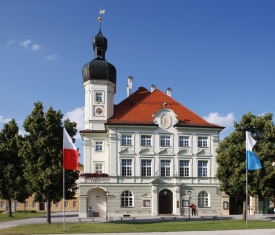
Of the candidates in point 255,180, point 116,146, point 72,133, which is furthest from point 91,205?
point 255,180

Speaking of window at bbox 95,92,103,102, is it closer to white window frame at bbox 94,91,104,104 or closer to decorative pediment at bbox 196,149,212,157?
white window frame at bbox 94,91,104,104

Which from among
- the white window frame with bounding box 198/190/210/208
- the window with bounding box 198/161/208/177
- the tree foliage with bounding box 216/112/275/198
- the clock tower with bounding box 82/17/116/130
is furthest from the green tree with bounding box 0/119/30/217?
the tree foliage with bounding box 216/112/275/198

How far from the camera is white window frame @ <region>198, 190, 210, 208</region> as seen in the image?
47.7 meters

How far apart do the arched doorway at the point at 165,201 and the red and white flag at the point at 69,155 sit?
64.3 ft

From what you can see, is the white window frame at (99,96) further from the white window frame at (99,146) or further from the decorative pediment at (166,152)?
the decorative pediment at (166,152)

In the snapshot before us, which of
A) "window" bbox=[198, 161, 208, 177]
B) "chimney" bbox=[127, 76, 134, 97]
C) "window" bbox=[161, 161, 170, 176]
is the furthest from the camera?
"chimney" bbox=[127, 76, 134, 97]

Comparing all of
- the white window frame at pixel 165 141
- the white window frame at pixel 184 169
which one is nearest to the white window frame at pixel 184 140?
the white window frame at pixel 165 141

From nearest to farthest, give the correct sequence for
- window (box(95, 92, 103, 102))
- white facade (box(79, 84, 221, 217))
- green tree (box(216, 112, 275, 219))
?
green tree (box(216, 112, 275, 219)) < white facade (box(79, 84, 221, 217)) < window (box(95, 92, 103, 102))

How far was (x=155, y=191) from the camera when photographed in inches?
1828

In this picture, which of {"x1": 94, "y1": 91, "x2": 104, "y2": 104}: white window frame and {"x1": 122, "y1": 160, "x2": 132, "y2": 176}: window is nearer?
{"x1": 122, "y1": 160, "x2": 132, "y2": 176}: window

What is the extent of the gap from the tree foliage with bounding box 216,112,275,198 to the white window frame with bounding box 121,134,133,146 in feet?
41.3

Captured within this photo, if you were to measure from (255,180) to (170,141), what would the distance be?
14.6 meters

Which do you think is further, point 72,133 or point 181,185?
point 181,185

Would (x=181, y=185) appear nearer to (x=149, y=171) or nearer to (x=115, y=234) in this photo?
(x=149, y=171)
